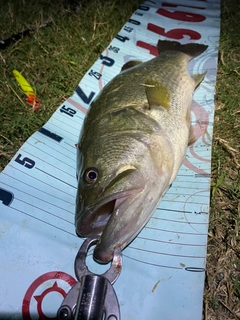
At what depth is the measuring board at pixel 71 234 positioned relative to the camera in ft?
6.42

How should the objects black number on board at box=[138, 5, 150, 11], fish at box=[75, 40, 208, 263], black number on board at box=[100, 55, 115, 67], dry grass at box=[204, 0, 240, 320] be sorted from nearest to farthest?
fish at box=[75, 40, 208, 263], dry grass at box=[204, 0, 240, 320], black number on board at box=[100, 55, 115, 67], black number on board at box=[138, 5, 150, 11]

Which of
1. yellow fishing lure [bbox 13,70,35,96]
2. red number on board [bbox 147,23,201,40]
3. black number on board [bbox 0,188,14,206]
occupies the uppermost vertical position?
red number on board [bbox 147,23,201,40]

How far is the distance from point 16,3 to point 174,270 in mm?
3498

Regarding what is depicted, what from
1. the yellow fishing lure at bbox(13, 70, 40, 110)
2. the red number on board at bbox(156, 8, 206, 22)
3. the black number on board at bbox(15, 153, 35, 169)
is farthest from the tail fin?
the black number on board at bbox(15, 153, 35, 169)

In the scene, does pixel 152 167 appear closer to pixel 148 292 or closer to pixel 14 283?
pixel 148 292

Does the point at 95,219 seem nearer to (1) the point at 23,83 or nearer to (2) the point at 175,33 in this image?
(1) the point at 23,83

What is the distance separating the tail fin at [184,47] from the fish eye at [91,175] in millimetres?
1721

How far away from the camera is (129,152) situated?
2.02m

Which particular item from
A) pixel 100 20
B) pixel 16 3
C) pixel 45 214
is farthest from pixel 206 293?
Result: pixel 16 3

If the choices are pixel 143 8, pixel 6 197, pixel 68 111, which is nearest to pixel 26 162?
pixel 6 197

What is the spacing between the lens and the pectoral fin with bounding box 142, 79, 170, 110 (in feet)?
7.68

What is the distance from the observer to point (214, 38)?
11.6 ft

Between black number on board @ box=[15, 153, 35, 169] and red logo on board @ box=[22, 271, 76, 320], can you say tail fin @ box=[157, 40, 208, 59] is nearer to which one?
black number on board @ box=[15, 153, 35, 169]

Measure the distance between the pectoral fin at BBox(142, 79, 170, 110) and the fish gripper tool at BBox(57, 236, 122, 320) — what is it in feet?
3.21
